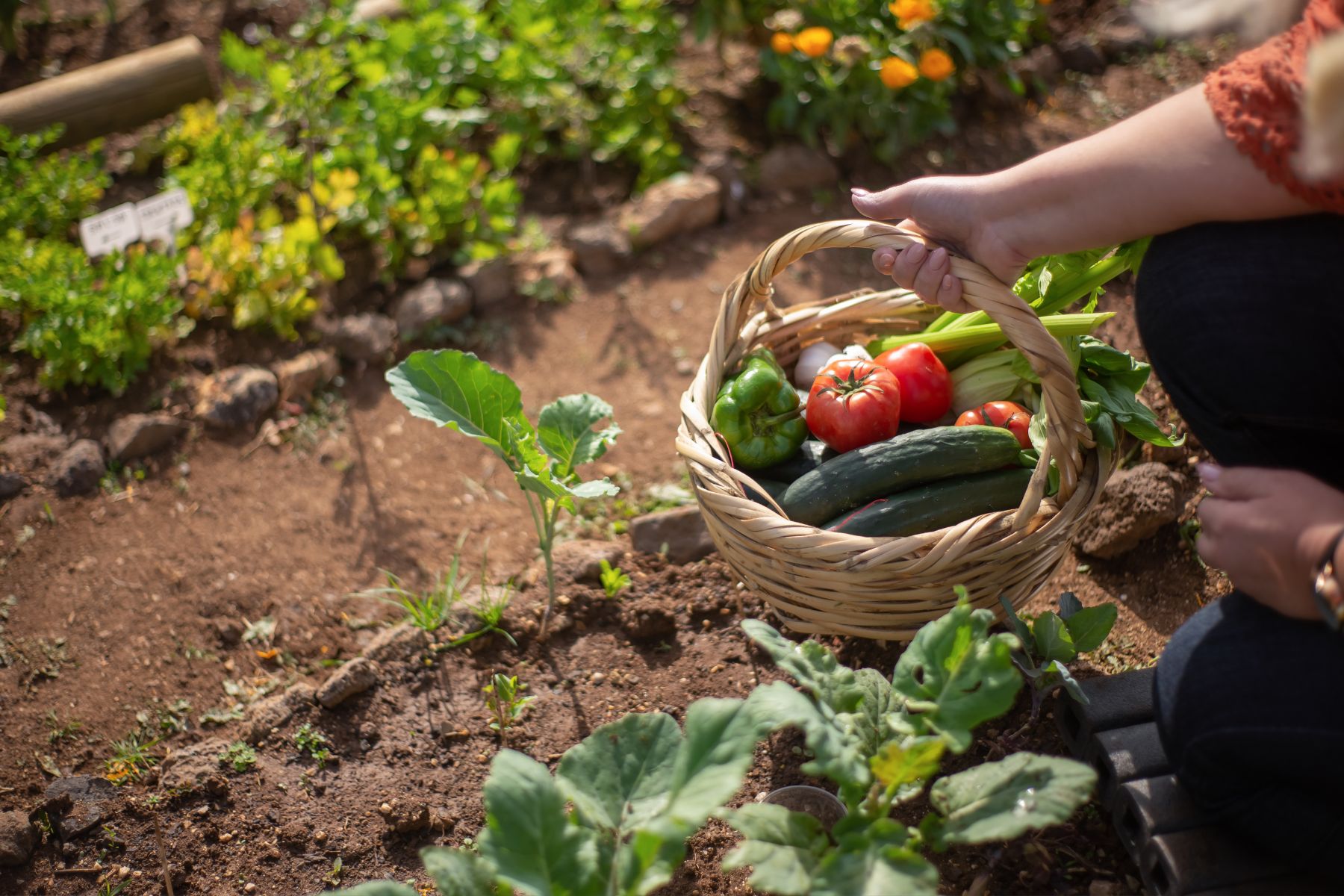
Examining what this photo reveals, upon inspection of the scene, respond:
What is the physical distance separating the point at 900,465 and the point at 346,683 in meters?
1.41

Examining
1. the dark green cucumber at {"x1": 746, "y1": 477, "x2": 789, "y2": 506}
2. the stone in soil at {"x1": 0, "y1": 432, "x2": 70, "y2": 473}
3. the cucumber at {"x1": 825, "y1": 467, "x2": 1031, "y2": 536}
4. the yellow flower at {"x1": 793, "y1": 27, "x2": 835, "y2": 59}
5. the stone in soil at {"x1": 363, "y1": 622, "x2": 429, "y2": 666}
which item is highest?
the yellow flower at {"x1": 793, "y1": 27, "x2": 835, "y2": 59}

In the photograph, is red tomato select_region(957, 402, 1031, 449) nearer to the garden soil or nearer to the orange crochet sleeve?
the garden soil

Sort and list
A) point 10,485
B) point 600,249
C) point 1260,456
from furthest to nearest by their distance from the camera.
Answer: point 600,249 < point 10,485 < point 1260,456

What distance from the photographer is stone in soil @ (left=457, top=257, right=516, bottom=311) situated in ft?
12.0

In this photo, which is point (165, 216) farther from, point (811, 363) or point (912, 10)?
point (912, 10)

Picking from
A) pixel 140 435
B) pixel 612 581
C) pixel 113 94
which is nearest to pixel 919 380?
pixel 612 581

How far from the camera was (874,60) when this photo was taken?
3.84 metres

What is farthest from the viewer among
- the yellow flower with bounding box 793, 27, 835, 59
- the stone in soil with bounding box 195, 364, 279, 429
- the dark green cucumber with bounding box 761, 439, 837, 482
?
the yellow flower with bounding box 793, 27, 835, 59

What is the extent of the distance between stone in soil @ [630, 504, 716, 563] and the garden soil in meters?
0.06

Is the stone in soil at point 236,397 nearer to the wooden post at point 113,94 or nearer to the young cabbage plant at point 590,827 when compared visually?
the wooden post at point 113,94

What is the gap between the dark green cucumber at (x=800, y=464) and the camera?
2.29m

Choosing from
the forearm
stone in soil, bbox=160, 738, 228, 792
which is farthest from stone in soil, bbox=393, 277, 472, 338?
the forearm

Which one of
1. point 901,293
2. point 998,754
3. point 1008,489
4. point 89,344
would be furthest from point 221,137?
point 998,754

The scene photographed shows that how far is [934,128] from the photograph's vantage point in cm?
408
